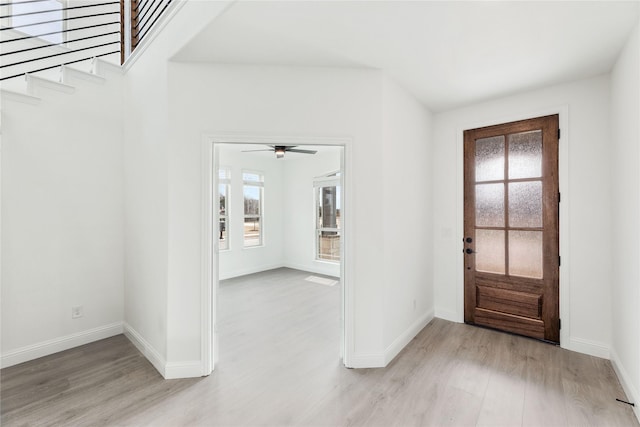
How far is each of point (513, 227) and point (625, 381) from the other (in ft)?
4.90

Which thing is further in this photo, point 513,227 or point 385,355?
point 513,227

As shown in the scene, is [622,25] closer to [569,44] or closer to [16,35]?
[569,44]

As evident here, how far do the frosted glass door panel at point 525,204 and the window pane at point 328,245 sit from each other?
3649mm

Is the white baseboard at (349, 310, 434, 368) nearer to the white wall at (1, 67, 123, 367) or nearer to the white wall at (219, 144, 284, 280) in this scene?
the white wall at (1, 67, 123, 367)

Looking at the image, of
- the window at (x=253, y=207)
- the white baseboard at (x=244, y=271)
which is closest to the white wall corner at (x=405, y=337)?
the white baseboard at (x=244, y=271)

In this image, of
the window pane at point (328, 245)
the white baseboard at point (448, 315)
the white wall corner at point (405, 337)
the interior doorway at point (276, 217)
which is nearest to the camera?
the white wall corner at point (405, 337)

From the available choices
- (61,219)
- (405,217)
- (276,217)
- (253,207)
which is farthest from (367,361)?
(276,217)

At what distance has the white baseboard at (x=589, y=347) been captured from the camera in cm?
264

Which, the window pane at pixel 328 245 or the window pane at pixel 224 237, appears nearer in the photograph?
the window pane at pixel 224 237

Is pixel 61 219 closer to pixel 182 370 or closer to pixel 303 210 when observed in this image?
pixel 182 370

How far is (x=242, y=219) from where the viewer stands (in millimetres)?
6215

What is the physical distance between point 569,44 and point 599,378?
2.71 meters

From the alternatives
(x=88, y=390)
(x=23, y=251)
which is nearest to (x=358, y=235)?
(x=88, y=390)

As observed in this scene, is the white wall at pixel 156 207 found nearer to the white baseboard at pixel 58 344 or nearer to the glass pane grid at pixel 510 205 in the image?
the white baseboard at pixel 58 344
